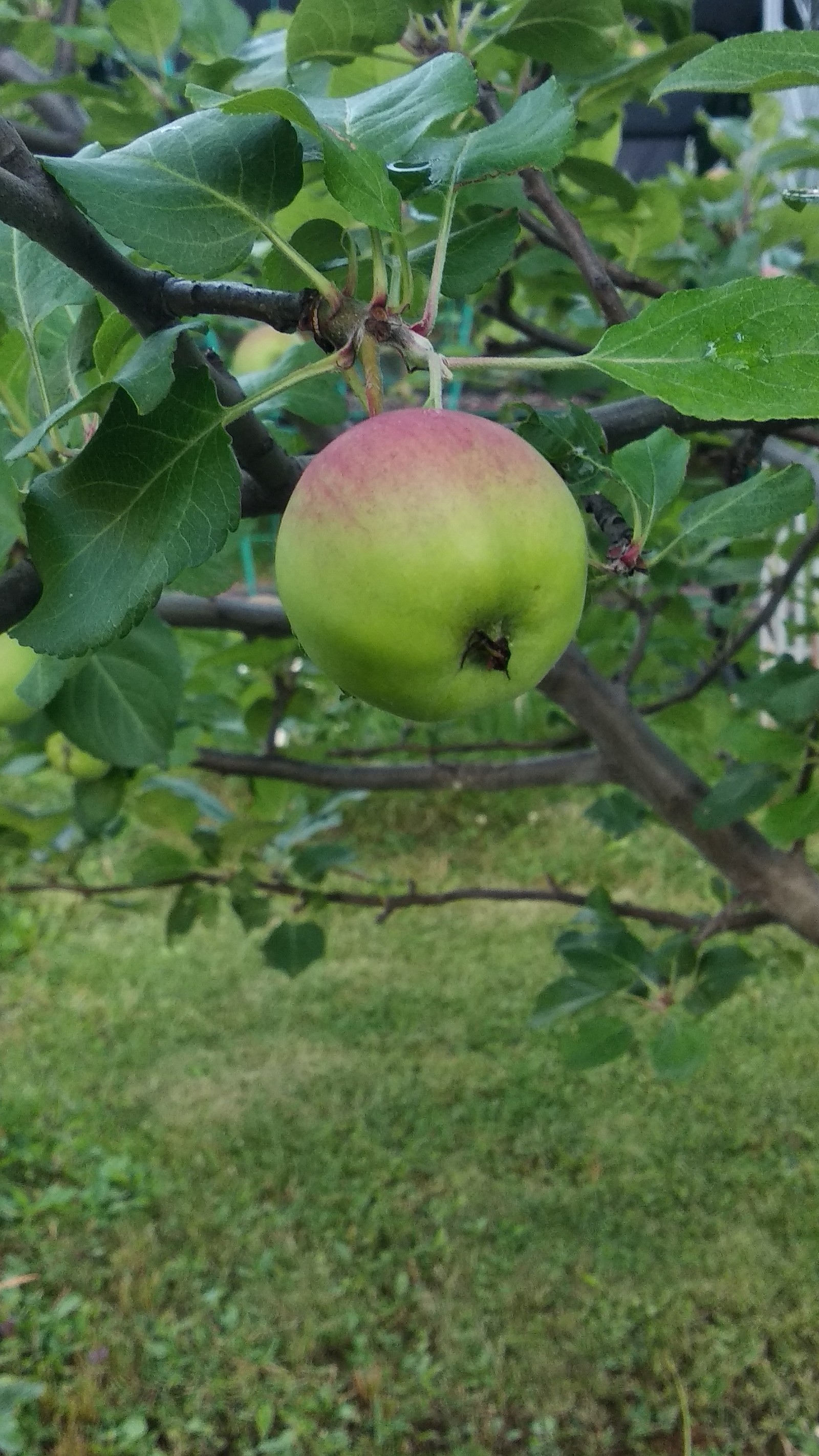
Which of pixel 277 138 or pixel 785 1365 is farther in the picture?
pixel 785 1365

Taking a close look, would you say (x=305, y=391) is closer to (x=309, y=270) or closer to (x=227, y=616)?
(x=309, y=270)

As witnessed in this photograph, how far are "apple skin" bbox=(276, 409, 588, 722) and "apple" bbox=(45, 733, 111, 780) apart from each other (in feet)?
Result: 3.12

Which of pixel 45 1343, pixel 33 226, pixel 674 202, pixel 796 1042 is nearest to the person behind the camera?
pixel 33 226

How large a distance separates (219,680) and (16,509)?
1.44 meters

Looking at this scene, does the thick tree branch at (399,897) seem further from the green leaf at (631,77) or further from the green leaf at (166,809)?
the green leaf at (631,77)

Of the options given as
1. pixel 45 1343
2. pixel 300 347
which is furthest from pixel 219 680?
pixel 300 347

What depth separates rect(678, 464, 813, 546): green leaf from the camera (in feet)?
2.48

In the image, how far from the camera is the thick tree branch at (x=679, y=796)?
4.42ft

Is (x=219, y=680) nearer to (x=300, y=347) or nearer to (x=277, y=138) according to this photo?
(x=300, y=347)

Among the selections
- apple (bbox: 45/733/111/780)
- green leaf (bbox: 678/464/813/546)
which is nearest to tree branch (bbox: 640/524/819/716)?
green leaf (bbox: 678/464/813/546)

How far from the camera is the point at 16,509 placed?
691 mm

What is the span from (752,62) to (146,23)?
1.10 m

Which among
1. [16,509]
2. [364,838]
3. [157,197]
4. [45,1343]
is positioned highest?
[157,197]

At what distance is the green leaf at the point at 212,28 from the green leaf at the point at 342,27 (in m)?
0.70
